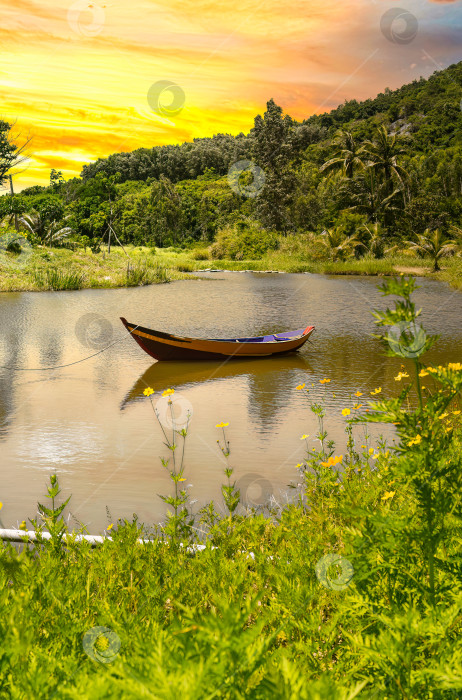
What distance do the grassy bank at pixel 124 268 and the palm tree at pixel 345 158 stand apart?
→ 24.5ft

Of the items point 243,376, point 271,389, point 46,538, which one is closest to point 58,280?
point 243,376

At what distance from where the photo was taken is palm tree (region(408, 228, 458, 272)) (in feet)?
114

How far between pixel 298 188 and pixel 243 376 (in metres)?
48.4

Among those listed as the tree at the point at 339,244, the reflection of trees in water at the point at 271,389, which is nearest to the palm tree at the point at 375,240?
the tree at the point at 339,244

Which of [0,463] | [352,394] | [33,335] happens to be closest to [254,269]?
[33,335]

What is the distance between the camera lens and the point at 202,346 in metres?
11.1

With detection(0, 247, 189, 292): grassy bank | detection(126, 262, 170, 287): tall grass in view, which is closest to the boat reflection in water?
detection(0, 247, 189, 292): grassy bank

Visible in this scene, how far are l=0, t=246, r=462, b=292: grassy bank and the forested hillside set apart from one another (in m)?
2.02

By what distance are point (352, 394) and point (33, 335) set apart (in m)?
8.94

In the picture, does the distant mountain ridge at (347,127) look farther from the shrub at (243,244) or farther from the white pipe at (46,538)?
the white pipe at (46,538)

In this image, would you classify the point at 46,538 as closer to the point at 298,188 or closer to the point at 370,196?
the point at 370,196

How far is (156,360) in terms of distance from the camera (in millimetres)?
11977

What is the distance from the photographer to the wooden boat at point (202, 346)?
431 inches

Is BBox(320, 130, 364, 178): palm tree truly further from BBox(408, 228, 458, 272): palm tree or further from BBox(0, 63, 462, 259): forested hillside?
BBox(408, 228, 458, 272): palm tree
